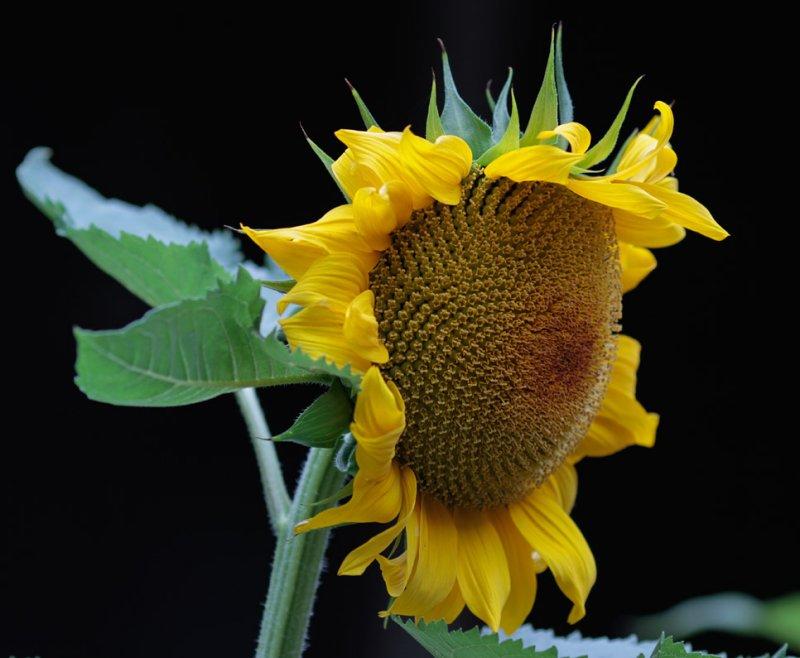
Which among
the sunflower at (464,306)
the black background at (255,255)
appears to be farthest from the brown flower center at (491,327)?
the black background at (255,255)

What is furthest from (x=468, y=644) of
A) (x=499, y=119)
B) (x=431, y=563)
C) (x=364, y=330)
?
(x=499, y=119)

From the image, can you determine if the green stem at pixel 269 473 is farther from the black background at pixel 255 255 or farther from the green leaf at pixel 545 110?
the black background at pixel 255 255

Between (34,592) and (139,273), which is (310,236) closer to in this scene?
(139,273)

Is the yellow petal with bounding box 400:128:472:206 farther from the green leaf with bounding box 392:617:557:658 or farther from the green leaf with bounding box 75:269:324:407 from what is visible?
the green leaf with bounding box 392:617:557:658

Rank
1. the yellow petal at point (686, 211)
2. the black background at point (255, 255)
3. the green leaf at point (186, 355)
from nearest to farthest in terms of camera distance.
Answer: the green leaf at point (186, 355)
the yellow petal at point (686, 211)
the black background at point (255, 255)

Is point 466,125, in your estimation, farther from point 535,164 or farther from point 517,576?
point 517,576

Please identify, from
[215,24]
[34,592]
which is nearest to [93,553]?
[34,592]
